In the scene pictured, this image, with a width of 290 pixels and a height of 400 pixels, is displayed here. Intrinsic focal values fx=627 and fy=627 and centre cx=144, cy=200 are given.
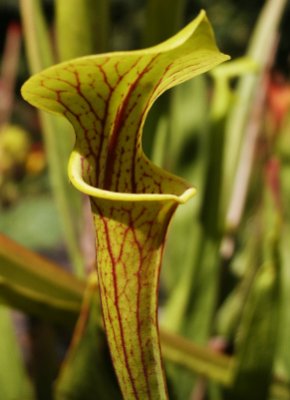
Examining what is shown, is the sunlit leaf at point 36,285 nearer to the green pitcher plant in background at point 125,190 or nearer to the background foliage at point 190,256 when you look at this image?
the background foliage at point 190,256

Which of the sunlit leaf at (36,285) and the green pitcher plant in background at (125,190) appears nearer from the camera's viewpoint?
the green pitcher plant in background at (125,190)

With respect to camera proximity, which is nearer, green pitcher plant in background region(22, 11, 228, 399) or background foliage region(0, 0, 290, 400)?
green pitcher plant in background region(22, 11, 228, 399)

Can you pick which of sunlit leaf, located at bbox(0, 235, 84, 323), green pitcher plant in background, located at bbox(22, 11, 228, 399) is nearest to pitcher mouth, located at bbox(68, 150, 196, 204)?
green pitcher plant in background, located at bbox(22, 11, 228, 399)

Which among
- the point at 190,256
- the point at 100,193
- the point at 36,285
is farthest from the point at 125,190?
the point at 190,256

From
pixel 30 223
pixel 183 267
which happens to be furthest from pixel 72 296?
pixel 30 223

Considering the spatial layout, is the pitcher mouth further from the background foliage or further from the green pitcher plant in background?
the background foliage

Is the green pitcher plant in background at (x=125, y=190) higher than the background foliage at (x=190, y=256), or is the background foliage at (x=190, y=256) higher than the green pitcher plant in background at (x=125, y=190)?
the green pitcher plant in background at (x=125, y=190)

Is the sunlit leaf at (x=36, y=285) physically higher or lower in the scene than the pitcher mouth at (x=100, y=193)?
lower

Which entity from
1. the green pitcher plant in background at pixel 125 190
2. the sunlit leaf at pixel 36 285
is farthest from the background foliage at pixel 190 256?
the green pitcher plant in background at pixel 125 190

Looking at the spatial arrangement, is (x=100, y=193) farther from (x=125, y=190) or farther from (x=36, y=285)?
(x=36, y=285)
